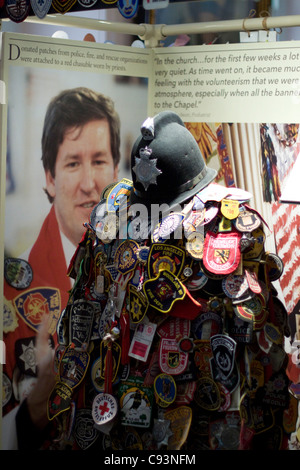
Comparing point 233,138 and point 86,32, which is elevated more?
point 86,32

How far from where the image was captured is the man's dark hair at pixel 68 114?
3.48 m

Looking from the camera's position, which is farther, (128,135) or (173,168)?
(128,135)

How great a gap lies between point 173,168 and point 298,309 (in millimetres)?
1128

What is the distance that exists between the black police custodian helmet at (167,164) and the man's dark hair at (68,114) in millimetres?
945

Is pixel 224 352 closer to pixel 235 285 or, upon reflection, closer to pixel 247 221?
pixel 235 285

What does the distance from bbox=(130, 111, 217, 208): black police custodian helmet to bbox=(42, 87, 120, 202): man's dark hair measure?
94 cm

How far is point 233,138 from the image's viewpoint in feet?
11.4

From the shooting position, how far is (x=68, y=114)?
3.52 metres

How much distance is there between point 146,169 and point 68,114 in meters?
1.06

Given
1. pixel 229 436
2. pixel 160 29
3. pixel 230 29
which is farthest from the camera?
pixel 160 29

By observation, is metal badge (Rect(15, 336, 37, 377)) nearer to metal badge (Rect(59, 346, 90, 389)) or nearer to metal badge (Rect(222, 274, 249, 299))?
metal badge (Rect(59, 346, 90, 389))

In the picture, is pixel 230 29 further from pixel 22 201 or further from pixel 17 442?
pixel 17 442

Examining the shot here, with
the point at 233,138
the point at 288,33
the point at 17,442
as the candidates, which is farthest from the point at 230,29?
the point at 17,442

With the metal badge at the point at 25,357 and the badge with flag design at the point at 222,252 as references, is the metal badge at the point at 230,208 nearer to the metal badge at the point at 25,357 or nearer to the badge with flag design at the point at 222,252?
the badge with flag design at the point at 222,252
